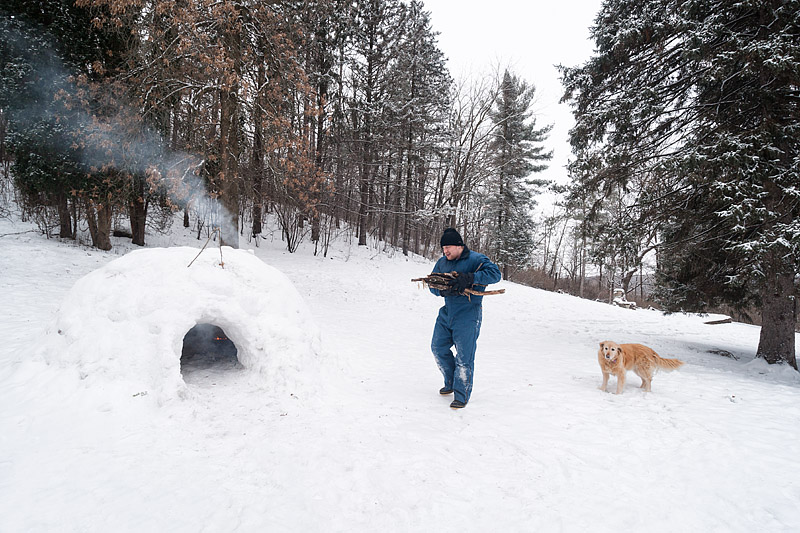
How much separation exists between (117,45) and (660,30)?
14.0 metres

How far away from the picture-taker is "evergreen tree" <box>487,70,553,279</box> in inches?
830

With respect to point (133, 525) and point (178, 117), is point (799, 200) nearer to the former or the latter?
point (133, 525)

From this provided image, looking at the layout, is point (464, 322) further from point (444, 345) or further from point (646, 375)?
point (646, 375)

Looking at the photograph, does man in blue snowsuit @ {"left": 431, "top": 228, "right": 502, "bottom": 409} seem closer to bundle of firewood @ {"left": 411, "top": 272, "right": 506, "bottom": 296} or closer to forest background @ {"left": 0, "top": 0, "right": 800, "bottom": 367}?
bundle of firewood @ {"left": 411, "top": 272, "right": 506, "bottom": 296}

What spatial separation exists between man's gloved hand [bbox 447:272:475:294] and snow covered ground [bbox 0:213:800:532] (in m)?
1.39

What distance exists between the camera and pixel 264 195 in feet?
41.1

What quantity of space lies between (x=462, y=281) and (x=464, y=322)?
507 mm

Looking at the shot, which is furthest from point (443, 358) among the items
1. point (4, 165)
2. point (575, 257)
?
point (575, 257)

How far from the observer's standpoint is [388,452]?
311 cm

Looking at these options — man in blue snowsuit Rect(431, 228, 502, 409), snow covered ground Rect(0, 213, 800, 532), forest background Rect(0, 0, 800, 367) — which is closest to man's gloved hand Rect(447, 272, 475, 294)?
man in blue snowsuit Rect(431, 228, 502, 409)

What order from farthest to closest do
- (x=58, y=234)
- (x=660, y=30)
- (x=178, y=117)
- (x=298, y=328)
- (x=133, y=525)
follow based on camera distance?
(x=58, y=234) < (x=178, y=117) < (x=660, y=30) < (x=298, y=328) < (x=133, y=525)

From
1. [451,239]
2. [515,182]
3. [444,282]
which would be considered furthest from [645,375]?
[515,182]

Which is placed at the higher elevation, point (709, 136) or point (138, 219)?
point (709, 136)

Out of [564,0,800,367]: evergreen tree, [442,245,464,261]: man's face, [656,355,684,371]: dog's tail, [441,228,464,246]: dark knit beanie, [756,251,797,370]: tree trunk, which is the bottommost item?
[656,355,684,371]: dog's tail
